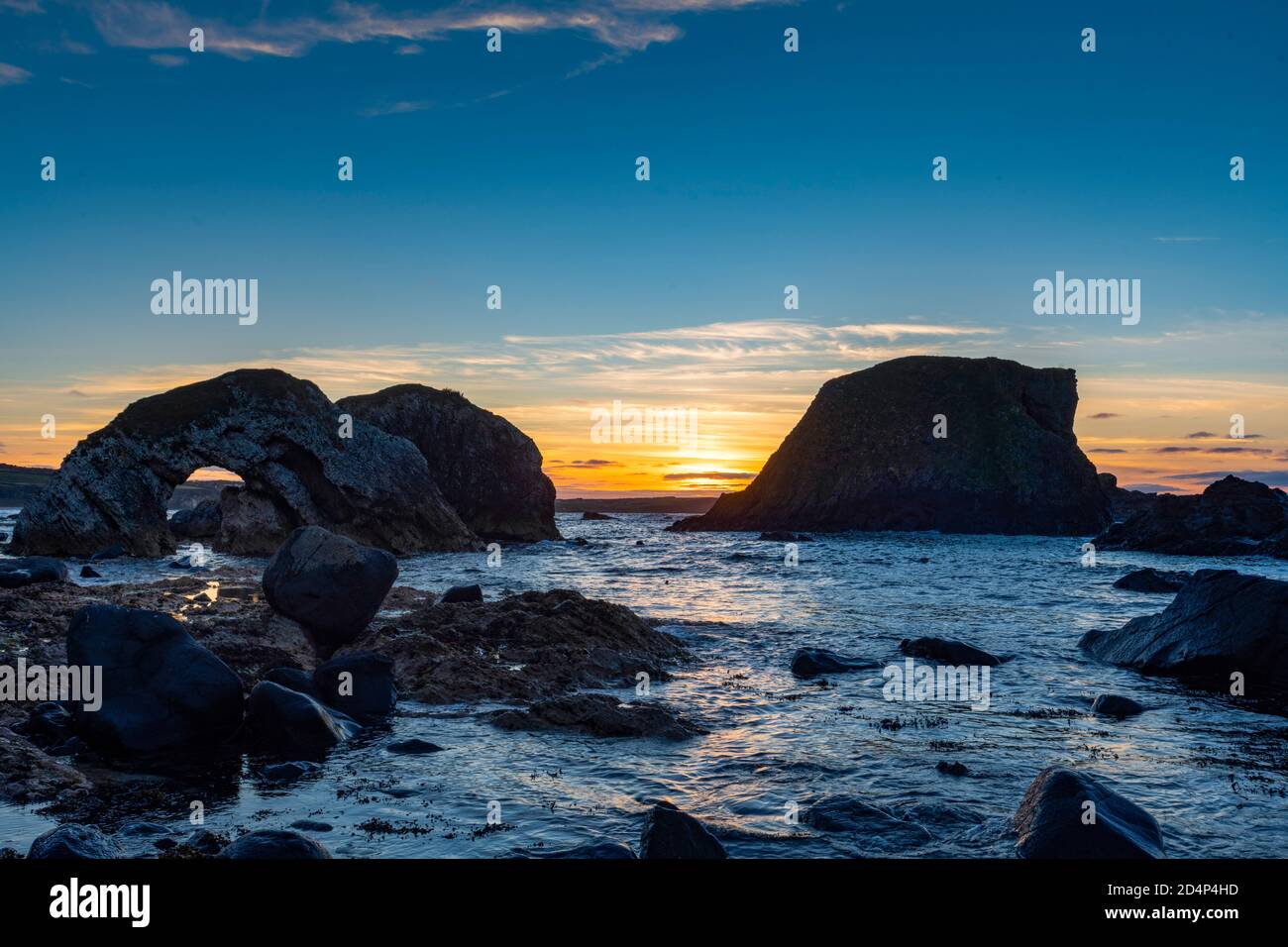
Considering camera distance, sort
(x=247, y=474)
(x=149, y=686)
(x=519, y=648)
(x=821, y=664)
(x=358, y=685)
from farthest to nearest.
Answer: (x=247, y=474), (x=519, y=648), (x=821, y=664), (x=358, y=685), (x=149, y=686)

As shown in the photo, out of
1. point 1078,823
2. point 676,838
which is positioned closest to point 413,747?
point 676,838

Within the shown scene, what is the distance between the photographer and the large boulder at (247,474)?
43719 millimetres

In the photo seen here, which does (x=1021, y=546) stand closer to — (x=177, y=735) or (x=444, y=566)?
(x=444, y=566)

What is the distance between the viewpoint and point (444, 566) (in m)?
41.8

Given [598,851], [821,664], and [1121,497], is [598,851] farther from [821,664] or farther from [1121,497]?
[1121,497]

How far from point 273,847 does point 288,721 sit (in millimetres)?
4635

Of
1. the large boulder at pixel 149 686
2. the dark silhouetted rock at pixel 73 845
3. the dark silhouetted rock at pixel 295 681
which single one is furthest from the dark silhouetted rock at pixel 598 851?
the dark silhouetted rock at pixel 295 681

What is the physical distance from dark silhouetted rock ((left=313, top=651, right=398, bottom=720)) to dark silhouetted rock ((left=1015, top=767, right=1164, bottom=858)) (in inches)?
353

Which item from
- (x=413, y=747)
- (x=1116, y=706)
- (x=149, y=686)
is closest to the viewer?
(x=413, y=747)

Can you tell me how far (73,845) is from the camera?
6375mm

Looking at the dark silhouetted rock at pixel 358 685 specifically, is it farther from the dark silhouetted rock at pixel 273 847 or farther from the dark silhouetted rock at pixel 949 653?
the dark silhouetted rock at pixel 949 653

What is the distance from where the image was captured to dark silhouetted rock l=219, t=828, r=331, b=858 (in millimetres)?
6504
